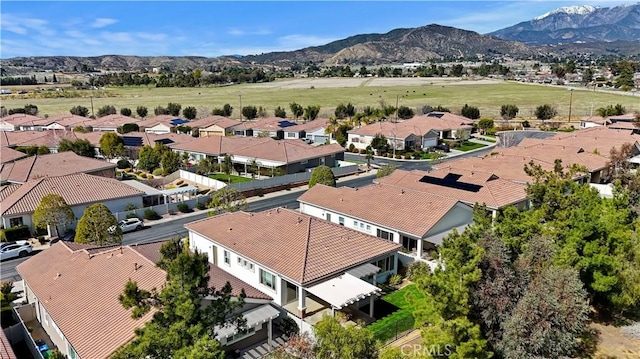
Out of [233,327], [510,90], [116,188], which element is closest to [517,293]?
[233,327]

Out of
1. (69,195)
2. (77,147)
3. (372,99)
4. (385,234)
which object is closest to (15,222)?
(69,195)

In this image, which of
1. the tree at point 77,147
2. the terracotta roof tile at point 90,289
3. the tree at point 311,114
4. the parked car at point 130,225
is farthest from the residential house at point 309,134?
the terracotta roof tile at point 90,289

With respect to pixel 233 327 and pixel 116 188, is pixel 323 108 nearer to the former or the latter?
pixel 116 188

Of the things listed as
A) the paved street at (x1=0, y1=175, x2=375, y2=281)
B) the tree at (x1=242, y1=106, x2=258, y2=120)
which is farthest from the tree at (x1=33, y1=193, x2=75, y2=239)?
the tree at (x1=242, y1=106, x2=258, y2=120)

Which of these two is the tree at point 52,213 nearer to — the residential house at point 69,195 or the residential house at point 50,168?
the residential house at point 69,195

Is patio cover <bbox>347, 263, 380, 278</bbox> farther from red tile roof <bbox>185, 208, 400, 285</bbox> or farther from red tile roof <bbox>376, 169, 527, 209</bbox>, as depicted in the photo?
red tile roof <bbox>376, 169, 527, 209</bbox>

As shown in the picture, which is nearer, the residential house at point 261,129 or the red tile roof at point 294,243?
the red tile roof at point 294,243

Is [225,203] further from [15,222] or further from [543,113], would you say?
[543,113]
